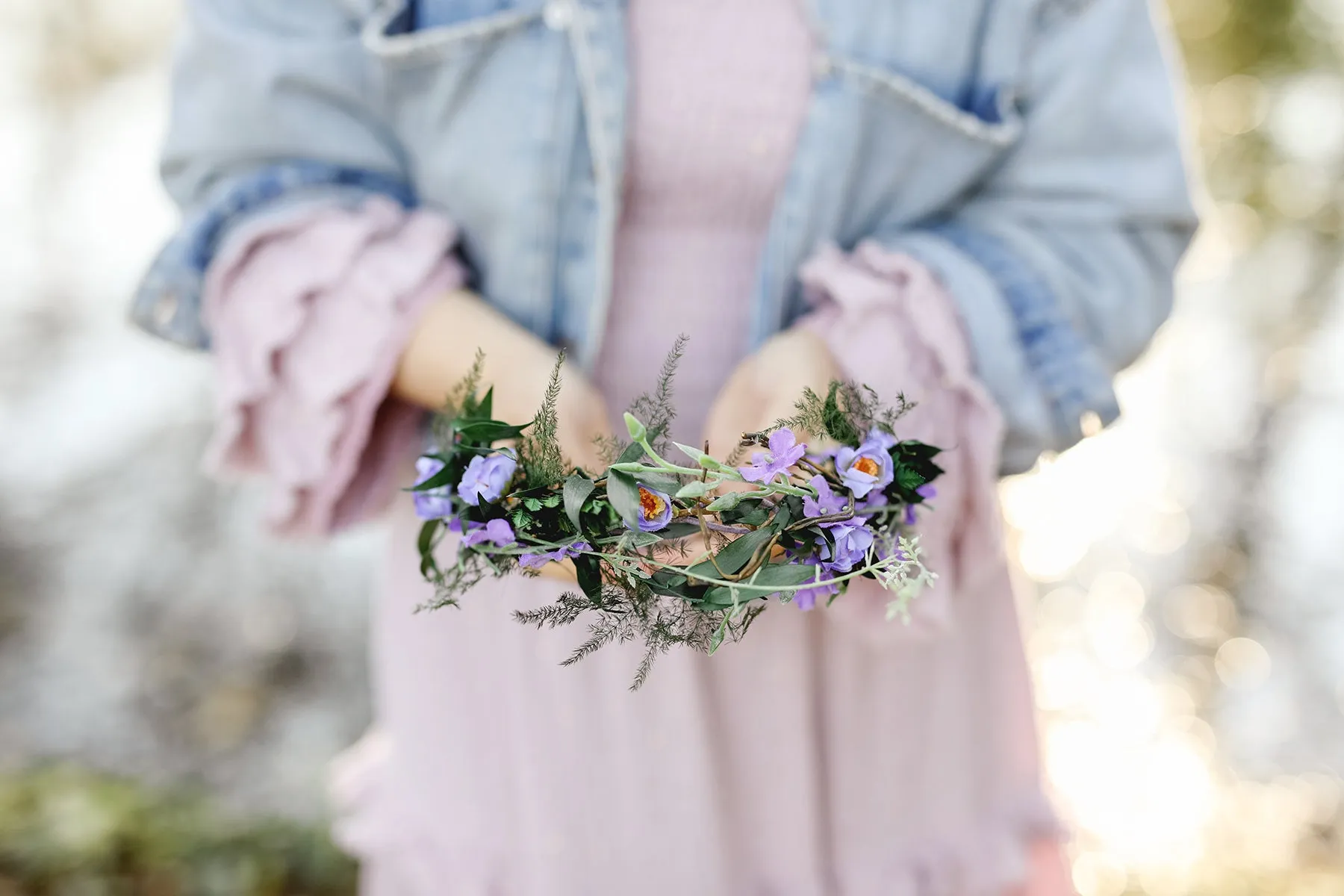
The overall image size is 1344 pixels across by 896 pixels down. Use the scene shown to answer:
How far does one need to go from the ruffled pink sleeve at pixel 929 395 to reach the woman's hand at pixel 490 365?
14cm

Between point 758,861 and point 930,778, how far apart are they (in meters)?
0.12

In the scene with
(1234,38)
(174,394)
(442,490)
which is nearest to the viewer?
(442,490)

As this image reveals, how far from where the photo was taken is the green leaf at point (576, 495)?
0.32m

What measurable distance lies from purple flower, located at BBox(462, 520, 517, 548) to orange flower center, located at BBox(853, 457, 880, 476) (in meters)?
0.12

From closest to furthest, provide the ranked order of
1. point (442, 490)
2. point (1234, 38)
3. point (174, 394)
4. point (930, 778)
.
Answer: point (442, 490)
point (930, 778)
point (1234, 38)
point (174, 394)

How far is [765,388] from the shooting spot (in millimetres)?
462

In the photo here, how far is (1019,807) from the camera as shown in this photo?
2.21ft

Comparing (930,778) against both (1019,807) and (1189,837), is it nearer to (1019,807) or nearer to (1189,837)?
(1019,807)

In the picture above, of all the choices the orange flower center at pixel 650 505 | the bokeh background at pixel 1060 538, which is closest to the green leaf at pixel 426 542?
the orange flower center at pixel 650 505

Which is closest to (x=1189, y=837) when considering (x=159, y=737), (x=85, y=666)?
(x=159, y=737)

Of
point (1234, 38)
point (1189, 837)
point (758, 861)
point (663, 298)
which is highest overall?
point (1234, 38)

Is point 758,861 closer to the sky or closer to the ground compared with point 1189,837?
closer to the sky

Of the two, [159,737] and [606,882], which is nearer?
[606,882]

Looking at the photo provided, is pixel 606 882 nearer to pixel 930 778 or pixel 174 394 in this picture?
pixel 930 778
